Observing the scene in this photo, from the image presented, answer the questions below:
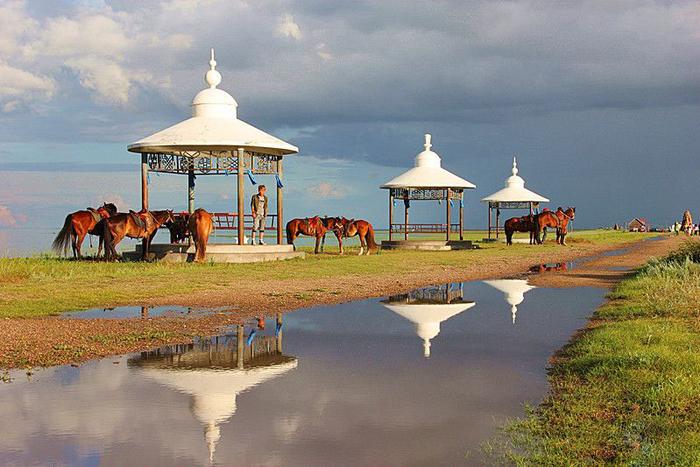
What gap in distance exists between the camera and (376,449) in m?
6.25

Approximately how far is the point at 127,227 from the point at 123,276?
5440 millimetres

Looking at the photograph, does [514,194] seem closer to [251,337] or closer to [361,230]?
[361,230]

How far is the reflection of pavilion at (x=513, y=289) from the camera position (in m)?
16.8

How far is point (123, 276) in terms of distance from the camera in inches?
829

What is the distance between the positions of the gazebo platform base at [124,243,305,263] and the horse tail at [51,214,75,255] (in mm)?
2297

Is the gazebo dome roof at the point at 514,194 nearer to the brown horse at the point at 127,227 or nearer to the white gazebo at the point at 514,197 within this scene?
the white gazebo at the point at 514,197

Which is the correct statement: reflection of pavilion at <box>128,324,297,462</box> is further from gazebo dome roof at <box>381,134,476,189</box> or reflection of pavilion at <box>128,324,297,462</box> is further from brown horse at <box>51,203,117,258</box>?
gazebo dome roof at <box>381,134,476,189</box>

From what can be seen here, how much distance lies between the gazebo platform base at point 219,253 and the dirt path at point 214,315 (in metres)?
5.36

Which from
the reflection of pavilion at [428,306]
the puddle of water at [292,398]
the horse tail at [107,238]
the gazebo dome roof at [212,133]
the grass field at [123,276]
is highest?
the gazebo dome roof at [212,133]

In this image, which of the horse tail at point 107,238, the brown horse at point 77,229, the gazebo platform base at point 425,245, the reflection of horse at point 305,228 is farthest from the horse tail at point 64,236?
the gazebo platform base at point 425,245

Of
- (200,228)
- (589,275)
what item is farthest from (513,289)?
(200,228)

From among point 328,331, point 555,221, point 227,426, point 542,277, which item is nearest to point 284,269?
point 542,277

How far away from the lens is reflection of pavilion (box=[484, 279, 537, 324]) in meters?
16.8

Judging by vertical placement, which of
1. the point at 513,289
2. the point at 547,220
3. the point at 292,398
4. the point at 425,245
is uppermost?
the point at 547,220
